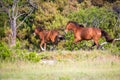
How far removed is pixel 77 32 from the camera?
38.7 ft

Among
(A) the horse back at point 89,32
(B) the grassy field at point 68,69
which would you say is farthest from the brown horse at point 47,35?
(B) the grassy field at point 68,69

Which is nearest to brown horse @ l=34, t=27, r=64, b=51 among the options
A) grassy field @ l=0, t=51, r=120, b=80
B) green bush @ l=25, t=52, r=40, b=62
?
grassy field @ l=0, t=51, r=120, b=80

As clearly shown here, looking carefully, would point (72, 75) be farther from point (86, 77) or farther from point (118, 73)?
point (118, 73)

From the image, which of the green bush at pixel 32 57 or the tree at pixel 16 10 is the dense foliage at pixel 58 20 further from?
the green bush at pixel 32 57

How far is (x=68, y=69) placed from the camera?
789 cm

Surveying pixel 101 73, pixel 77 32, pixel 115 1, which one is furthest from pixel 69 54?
pixel 115 1

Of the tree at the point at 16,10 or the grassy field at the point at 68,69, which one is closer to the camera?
the grassy field at the point at 68,69

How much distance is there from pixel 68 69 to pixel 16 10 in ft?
19.7

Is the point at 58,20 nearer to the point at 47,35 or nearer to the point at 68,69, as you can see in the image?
the point at 47,35

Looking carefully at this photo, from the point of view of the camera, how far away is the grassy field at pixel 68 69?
6.93m

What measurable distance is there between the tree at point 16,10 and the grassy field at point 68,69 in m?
3.50

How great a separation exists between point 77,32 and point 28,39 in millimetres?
2259

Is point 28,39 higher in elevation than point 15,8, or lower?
lower

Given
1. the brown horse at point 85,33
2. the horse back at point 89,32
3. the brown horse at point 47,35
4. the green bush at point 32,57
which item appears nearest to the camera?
the green bush at point 32,57
